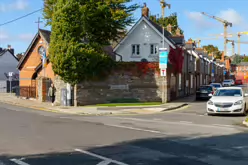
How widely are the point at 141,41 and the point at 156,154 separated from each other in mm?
34248

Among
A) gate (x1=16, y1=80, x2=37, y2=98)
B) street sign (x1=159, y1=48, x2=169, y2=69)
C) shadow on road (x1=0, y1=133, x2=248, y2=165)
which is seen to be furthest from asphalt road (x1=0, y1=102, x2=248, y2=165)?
gate (x1=16, y1=80, x2=37, y2=98)

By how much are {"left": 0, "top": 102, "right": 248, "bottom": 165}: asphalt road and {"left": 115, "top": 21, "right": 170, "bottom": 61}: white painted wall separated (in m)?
27.6

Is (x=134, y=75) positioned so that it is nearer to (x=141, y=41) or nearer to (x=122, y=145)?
→ (x=141, y=41)

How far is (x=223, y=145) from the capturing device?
34.9ft

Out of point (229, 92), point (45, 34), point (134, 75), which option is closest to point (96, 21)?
point (134, 75)

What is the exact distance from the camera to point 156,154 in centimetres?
920

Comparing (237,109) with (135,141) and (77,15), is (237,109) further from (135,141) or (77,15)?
(77,15)

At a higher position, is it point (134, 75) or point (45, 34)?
point (45, 34)

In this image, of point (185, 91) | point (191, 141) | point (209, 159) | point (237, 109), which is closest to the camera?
point (209, 159)

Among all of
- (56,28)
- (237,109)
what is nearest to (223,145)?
(237,109)

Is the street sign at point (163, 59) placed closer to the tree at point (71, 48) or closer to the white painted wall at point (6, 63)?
the tree at point (71, 48)

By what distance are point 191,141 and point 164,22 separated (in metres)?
69.0

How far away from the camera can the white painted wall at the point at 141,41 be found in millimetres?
42078

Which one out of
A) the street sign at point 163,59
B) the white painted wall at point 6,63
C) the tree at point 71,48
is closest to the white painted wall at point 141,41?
the street sign at point 163,59
